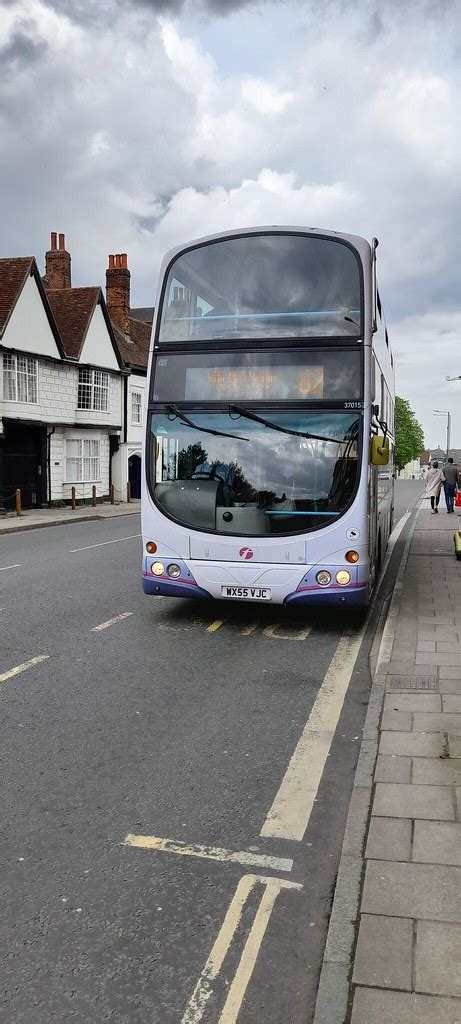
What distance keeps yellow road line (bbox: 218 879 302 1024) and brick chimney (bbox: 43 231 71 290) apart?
34686mm

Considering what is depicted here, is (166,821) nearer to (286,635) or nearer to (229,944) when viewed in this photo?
(229,944)

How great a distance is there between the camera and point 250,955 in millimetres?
2824

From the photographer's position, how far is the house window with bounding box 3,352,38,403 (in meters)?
26.4

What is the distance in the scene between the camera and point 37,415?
2827 centimetres

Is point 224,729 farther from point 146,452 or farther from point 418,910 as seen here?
point 146,452

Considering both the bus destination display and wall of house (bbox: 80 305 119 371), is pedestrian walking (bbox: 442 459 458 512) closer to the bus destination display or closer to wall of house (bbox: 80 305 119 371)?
wall of house (bbox: 80 305 119 371)

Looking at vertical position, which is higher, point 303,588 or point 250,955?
point 303,588

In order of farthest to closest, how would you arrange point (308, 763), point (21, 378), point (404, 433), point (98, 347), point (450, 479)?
point (404, 433)
point (98, 347)
point (21, 378)
point (450, 479)
point (308, 763)

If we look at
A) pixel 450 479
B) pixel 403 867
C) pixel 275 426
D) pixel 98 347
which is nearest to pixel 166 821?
pixel 403 867

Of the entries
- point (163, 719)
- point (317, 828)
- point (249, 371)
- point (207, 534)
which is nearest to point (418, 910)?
point (317, 828)

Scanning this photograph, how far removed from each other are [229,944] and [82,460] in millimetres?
30483

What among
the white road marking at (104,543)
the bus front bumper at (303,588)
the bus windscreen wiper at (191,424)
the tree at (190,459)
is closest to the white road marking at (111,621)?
the bus front bumper at (303,588)

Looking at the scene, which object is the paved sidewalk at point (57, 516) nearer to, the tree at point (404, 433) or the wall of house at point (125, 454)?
the wall of house at point (125, 454)

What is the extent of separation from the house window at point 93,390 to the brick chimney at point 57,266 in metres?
5.19
